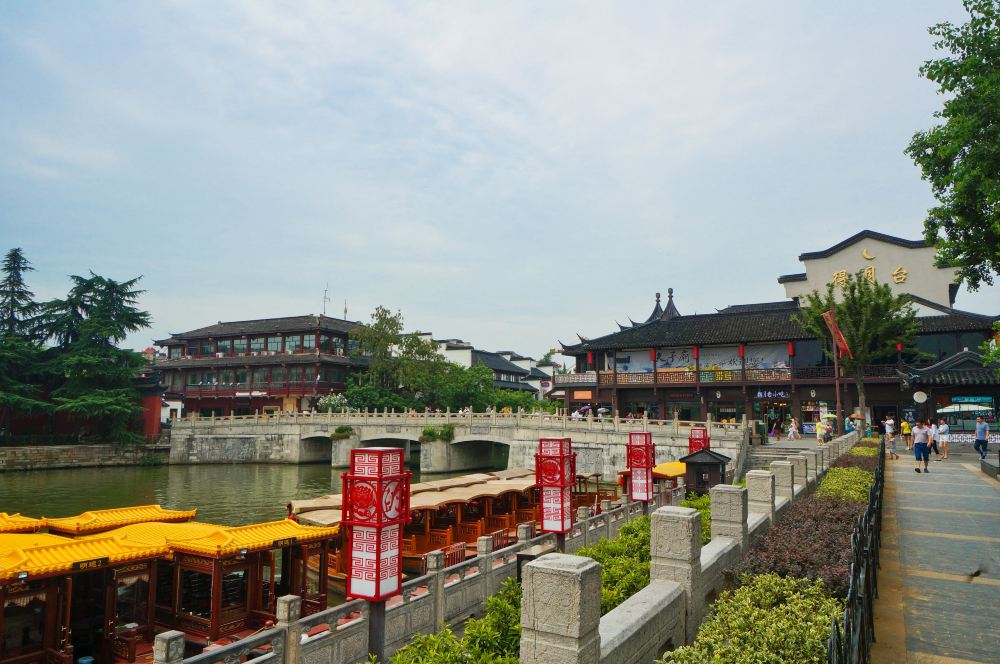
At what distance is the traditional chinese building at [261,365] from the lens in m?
53.7

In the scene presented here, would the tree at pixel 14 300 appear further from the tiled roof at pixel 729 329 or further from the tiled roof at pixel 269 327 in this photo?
the tiled roof at pixel 729 329

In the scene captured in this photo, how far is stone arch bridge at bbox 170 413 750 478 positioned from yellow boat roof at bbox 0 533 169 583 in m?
25.5

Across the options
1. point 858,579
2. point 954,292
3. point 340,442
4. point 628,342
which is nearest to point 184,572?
point 858,579

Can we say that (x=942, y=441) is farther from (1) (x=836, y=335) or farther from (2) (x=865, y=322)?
(2) (x=865, y=322)

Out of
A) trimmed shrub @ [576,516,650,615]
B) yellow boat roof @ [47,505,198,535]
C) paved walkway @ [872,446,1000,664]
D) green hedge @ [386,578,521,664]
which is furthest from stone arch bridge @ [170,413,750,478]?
green hedge @ [386,578,521,664]

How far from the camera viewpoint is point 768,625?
17.4 ft

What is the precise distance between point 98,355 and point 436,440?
80.9ft

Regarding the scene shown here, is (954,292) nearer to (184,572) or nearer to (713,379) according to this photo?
(713,379)

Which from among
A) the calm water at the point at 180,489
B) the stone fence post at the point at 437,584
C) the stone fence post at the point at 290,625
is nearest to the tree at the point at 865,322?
the calm water at the point at 180,489

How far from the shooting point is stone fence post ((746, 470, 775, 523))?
10461mm

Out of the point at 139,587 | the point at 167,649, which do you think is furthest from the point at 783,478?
the point at 139,587

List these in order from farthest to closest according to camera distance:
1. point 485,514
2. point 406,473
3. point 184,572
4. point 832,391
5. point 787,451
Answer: point 832,391 < point 787,451 < point 485,514 < point 184,572 < point 406,473

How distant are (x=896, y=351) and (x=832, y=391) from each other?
4261 millimetres

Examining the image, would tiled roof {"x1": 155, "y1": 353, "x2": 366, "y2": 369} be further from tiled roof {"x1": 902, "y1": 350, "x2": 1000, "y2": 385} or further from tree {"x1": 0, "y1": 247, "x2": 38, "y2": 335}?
tiled roof {"x1": 902, "y1": 350, "x2": 1000, "y2": 385}
